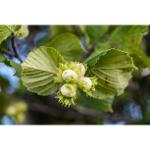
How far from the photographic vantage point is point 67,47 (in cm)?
100

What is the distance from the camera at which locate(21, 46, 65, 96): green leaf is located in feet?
2.91

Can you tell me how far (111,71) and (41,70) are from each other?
0.11m

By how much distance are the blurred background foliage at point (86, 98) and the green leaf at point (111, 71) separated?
0.11 meters

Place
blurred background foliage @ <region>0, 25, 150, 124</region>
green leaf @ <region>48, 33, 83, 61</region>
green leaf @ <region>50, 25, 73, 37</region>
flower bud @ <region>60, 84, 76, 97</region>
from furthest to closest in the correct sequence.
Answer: green leaf @ <region>50, 25, 73, 37</region>
blurred background foliage @ <region>0, 25, 150, 124</region>
green leaf @ <region>48, 33, 83, 61</region>
flower bud @ <region>60, 84, 76, 97</region>

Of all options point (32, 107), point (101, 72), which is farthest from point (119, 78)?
point (32, 107)

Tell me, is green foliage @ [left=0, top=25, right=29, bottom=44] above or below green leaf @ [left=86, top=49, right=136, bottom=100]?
above

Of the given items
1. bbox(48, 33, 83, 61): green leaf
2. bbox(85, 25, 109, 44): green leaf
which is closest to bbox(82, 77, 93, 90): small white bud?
bbox(48, 33, 83, 61): green leaf

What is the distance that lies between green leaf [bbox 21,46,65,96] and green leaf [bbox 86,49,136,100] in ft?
0.19

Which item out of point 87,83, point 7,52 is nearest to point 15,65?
point 7,52

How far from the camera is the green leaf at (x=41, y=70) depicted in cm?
89

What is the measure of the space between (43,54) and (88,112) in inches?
35.9

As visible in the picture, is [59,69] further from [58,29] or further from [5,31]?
[58,29]

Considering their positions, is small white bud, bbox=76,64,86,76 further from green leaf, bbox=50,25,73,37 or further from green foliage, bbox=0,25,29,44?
green leaf, bbox=50,25,73,37

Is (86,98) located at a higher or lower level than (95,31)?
lower
